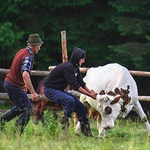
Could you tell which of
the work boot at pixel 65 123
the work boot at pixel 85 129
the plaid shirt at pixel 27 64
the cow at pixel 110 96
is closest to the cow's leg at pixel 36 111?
the cow at pixel 110 96

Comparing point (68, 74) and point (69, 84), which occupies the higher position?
point (68, 74)

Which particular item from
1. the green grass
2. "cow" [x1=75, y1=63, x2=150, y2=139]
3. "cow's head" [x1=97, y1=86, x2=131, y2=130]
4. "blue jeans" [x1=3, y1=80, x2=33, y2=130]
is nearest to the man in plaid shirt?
"blue jeans" [x1=3, y1=80, x2=33, y2=130]

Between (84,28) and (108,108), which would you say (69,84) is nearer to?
(108,108)

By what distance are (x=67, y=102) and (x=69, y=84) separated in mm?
291

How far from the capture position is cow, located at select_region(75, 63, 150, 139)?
1192 cm

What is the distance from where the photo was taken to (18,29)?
20.8 m

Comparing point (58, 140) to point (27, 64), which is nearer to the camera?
point (58, 140)

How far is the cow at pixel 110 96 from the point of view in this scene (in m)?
11.9

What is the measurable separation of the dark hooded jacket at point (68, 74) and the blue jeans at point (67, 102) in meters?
0.11

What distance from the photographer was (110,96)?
12016mm

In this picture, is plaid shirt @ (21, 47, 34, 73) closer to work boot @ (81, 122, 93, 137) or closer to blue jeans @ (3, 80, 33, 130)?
blue jeans @ (3, 80, 33, 130)

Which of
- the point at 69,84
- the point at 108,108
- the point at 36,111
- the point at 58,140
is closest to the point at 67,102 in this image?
the point at 69,84

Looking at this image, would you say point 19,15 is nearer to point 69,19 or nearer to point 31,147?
point 69,19

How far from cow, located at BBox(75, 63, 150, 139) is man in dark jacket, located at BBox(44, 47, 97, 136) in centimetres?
42
